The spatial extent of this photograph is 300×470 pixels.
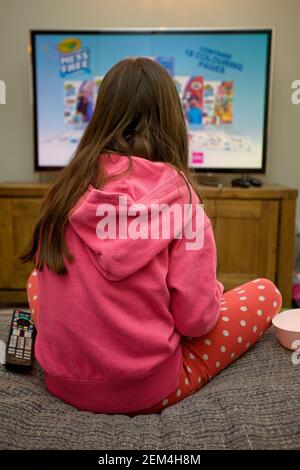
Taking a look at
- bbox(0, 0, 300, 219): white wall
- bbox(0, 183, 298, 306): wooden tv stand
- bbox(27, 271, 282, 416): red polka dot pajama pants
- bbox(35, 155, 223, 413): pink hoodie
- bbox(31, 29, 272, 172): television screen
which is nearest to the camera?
bbox(35, 155, 223, 413): pink hoodie

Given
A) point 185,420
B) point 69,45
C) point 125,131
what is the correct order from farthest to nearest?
point 69,45 < point 125,131 < point 185,420

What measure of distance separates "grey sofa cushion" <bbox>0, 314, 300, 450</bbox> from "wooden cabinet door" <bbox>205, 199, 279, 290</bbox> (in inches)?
60.9

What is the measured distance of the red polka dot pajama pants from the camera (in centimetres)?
106

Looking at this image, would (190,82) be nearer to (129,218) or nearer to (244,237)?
(244,237)

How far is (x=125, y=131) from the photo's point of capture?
102cm

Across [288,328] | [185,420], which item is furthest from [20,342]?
[288,328]

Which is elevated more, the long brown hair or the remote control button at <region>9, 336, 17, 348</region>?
the long brown hair

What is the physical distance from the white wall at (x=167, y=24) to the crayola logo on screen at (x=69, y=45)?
0.90 ft

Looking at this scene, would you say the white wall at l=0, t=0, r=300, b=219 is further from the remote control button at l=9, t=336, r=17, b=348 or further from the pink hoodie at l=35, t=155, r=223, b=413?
the pink hoodie at l=35, t=155, r=223, b=413

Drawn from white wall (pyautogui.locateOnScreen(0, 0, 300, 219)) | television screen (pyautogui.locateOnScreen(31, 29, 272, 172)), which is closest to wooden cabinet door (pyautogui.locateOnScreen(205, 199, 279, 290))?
television screen (pyautogui.locateOnScreen(31, 29, 272, 172))

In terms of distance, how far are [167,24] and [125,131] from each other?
2179mm

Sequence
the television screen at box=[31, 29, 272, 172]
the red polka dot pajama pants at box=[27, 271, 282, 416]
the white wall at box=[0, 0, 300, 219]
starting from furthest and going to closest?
the white wall at box=[0, 0, 300, 219]
the television screen at box=[31, 29, 272, 172]
the red polka dot pajama pants at box=[27, 271, 282, 416]

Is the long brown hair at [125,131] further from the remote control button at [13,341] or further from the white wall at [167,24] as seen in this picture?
the white wall at [167,24]
